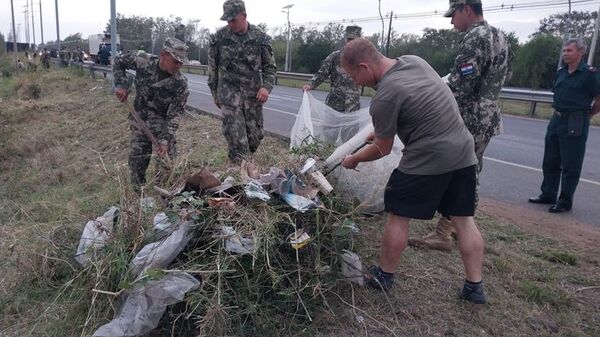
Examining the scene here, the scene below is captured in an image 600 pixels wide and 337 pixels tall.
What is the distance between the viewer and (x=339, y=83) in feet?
18.5

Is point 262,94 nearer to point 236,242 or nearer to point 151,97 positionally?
point 151,97

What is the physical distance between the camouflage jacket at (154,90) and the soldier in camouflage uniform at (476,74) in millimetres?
2417

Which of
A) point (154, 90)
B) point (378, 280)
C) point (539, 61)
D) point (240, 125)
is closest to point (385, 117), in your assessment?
point (378, 280)

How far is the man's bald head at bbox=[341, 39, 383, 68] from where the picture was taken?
2.86 meters

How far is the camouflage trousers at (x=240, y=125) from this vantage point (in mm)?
4961

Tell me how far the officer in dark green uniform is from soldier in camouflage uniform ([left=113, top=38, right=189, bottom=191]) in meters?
3.66

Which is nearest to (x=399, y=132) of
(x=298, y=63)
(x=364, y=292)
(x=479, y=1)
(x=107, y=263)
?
(x=364, y=292)

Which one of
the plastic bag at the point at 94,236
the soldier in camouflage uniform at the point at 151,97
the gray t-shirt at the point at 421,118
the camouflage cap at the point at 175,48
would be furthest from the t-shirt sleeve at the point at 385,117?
the soldier in camouflage uniform at the point at 151,97

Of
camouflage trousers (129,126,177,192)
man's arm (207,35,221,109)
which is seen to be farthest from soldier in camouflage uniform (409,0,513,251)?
camouflage trousers (129,126,177,192)

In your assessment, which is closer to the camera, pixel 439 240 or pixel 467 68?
pixel 467 68

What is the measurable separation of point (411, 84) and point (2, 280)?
2.85 meters

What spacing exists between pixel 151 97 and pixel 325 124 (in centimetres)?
163

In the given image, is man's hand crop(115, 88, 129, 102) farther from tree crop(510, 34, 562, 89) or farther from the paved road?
tree crop(510, 34, 562, 89)

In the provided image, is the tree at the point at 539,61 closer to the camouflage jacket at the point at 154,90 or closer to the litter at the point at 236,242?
the camouflage jacket at the point at 154,90
